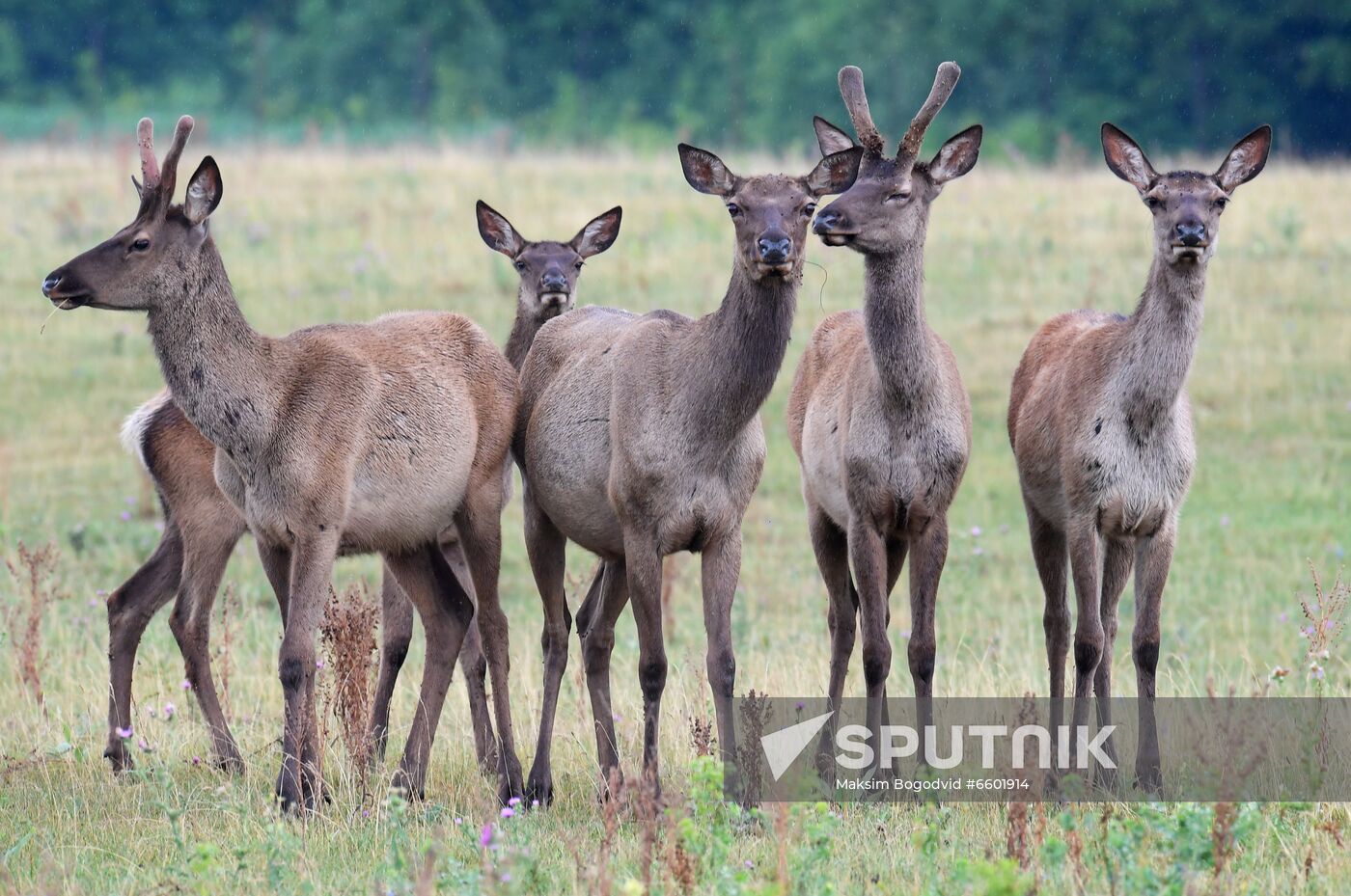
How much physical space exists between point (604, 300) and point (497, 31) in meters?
33.5

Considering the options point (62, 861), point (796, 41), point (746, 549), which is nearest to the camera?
point (62, 861)

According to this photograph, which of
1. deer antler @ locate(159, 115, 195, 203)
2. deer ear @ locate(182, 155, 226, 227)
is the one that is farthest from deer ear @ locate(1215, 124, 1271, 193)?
deer antler @ locate(159, 115, 195, 203)

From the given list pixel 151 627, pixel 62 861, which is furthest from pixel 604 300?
pixel 62 861

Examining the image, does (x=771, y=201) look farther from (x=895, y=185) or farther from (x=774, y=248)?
(x=895, y=185)

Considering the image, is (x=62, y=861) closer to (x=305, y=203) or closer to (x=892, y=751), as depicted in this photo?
(x=892, y=751)

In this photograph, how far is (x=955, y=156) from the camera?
7.33 m

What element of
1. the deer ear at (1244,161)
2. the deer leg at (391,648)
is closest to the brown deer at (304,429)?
the deer leg at (391,648)

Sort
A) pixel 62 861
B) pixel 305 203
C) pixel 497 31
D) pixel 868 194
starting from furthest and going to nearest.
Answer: pixel 497 31 → pixel 305 203 → pixel 868 194 → pixel 62 861

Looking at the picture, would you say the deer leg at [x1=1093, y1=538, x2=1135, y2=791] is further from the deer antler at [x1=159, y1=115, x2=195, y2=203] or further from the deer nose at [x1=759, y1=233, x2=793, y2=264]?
the deer antler at [x1=159, y1=115, x2=195, y2=203]

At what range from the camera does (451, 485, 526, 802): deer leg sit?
282 inches

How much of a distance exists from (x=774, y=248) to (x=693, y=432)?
0.76m

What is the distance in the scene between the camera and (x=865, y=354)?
24.0 feet

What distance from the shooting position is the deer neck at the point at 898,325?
696 cm

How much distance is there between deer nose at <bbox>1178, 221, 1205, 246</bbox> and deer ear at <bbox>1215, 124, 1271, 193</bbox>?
46 cm
